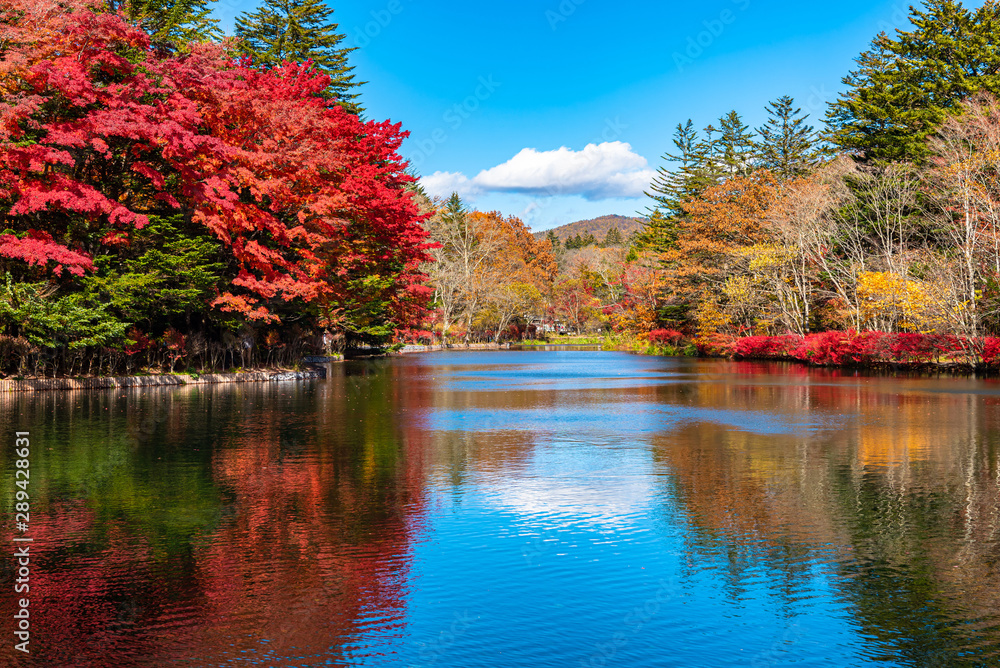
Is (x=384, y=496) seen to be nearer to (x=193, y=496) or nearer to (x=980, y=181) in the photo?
(x=193, y=496)

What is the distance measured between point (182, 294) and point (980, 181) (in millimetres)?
33008

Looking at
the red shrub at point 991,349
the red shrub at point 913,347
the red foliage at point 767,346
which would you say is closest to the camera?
the red shrub at point 991,349

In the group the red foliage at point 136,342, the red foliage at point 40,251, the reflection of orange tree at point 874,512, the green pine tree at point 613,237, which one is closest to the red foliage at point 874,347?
the reflection of orange tree at point 874,512

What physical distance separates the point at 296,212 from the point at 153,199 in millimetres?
5233

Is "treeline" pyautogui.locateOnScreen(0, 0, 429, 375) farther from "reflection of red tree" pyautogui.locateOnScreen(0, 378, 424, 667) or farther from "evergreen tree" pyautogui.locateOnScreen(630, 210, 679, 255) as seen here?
"evergreen tree" pyautogui.locateOnScreen(630, 210, 679, 255)

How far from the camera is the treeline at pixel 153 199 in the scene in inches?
938

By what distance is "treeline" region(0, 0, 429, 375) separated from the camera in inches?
938

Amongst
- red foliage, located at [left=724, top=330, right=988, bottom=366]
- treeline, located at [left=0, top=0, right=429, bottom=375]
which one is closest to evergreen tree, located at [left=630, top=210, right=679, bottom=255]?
red foliage, located at [left=724, top=330, right=988, bottom=366]

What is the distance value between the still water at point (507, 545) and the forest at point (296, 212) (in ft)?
37.1

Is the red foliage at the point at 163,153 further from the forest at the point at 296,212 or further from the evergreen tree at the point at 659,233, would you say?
the evergreen tree at the point at 659,233

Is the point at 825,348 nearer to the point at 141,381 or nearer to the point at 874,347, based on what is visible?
the point at 874,347

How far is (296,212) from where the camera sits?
31875mm

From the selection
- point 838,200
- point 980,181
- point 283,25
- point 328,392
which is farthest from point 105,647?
point 283,25

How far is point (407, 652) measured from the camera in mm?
5180
